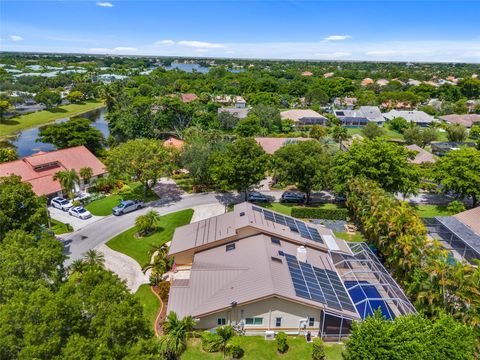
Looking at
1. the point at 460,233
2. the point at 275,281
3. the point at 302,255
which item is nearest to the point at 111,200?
the point at 302,255

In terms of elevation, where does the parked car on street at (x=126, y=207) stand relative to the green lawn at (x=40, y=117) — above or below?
above

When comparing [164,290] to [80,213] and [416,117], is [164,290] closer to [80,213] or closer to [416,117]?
[80,213]

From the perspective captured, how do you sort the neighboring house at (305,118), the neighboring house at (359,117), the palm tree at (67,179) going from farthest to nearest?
1. the neighboring house at (359,117)
2. the neighboring house at (305,118)
3. the palm tree at (67,179)

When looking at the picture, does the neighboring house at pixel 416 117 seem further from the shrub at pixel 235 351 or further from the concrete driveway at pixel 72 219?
the shrub at pixel 235 351

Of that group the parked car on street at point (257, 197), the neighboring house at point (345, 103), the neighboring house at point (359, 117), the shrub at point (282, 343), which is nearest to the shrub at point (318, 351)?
the shrub at point (282, 343)

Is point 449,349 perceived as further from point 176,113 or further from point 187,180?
point 176,113

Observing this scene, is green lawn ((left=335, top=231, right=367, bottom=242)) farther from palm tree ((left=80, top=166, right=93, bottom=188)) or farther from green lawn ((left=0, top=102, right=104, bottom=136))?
green lawn ((left=0, top=102, right=104, bottom=136))
